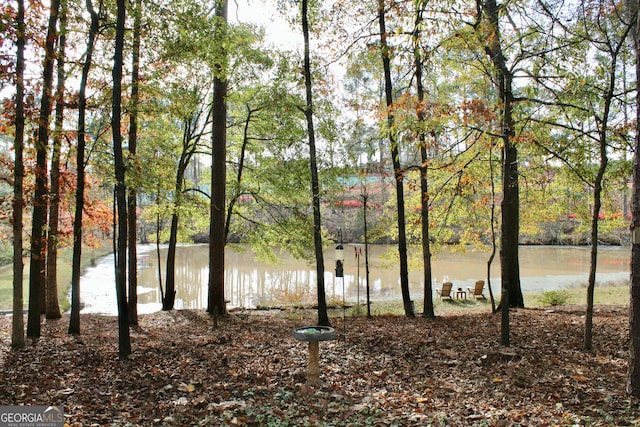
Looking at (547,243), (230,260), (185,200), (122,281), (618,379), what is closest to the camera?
(618,379)

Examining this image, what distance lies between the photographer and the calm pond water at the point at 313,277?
17625 millimetres

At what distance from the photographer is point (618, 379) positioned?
497cm

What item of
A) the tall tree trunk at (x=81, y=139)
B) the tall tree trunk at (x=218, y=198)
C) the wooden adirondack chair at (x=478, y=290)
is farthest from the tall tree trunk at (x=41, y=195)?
the wooden adirondack chair at (x=478, y=290)

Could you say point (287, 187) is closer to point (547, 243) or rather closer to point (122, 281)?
point (122, 281)

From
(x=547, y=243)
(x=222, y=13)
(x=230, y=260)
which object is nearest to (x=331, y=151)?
(x=222, y=13)

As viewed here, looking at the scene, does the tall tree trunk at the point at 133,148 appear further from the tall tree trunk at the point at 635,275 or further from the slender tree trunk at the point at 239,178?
the tall tree trunk at the point at 635,275

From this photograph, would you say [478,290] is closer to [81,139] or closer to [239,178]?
[239,178]

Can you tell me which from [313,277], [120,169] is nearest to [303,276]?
[313,277]

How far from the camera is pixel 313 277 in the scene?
74.4 feet

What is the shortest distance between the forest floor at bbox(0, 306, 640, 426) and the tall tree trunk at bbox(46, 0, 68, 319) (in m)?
2.42

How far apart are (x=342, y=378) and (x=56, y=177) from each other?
26.6 ft

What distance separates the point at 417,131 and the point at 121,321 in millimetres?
5390

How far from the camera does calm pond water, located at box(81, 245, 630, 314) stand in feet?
57.8

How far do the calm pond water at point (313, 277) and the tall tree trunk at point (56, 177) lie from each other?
12.9ft
